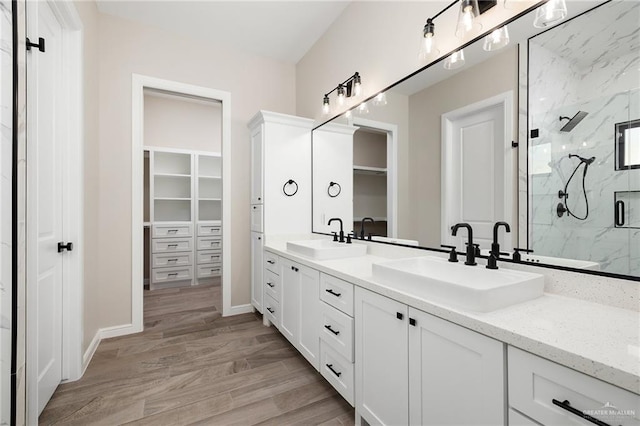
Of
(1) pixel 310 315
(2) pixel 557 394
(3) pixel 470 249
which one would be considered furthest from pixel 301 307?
(2) pixel 557 394

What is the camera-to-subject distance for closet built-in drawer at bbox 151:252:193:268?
414cm

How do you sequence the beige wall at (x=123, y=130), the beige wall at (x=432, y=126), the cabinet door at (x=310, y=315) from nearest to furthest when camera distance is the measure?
the beige wall at (x=432, y=126) → the cabinet door at (x=310, y=315) → the beige wall at (x=123, y=130)

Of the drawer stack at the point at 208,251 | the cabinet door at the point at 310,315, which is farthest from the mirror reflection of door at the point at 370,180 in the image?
the drawer stack at the point at 208,251

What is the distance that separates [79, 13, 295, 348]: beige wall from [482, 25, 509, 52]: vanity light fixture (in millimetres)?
2478

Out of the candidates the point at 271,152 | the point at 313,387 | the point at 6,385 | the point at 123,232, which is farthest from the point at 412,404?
the point at 123,232

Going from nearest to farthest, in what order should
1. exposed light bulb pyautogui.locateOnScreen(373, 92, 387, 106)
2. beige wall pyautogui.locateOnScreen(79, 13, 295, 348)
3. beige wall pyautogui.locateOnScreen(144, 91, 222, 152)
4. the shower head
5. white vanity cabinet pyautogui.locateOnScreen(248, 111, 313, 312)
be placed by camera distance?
the shower head < exposed light bulb pyautogui.locateOnScreen(373, 92, 387, 106) < beige wall pyautogui.locateOnScreen(79, 13, 295, 348) < white vanity cabinet pyautogui.locateOnScreen(248, 111, 313, 312) < beige wall pyautogui.locateOnScreen(144, 91, 222, 152)

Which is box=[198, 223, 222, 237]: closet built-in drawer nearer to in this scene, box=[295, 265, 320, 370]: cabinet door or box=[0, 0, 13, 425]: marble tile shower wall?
box=[295, 265, 320, 370]: cabinet door

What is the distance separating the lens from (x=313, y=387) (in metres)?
1.85

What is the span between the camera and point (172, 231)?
4.29 m

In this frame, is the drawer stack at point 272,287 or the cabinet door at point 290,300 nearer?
the cabinet door at point 290,300

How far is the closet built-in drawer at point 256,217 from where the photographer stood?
2905 mm

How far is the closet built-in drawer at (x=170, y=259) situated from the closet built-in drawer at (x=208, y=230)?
356 mm

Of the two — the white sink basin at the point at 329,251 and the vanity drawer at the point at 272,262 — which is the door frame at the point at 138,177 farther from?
the white sink basin at the point at 329,251

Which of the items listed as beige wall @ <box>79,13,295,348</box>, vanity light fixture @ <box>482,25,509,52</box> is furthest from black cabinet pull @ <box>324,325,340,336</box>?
beige wall @ <box>79,13,295,348</box>
